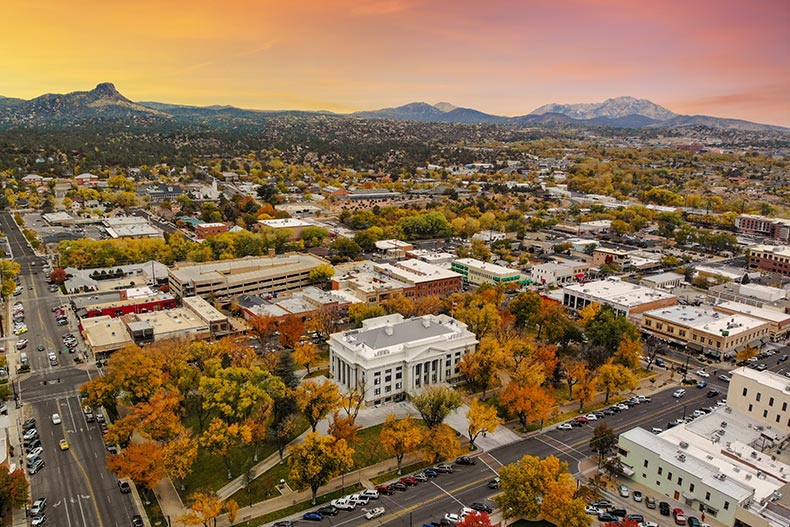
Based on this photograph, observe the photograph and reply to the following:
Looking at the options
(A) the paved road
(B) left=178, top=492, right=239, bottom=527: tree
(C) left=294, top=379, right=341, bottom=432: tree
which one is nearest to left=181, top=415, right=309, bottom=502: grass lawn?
(C) left=294, top=379, right=341, bottom=432: tree

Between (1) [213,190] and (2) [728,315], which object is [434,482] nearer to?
(2) [728,315]

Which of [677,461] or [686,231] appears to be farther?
[686,231]

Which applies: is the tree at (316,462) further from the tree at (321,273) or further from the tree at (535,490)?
the tree at (321,273)

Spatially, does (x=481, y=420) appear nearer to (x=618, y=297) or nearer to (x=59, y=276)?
(x=618, y=297)

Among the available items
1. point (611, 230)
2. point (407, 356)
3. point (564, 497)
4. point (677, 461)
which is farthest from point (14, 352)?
point (611, 230)

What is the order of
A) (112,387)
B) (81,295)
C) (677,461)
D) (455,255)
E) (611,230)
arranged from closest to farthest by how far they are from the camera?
(677,461) < (112,387) < (81,295) < (455,255) < (611,230)

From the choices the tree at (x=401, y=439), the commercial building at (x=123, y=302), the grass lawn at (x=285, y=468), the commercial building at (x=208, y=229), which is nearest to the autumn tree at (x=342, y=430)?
the grass lawn at (x=285, y=468)

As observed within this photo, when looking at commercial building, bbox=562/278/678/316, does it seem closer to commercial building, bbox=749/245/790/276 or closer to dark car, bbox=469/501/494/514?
commercial building, bbox=749/245/790/276

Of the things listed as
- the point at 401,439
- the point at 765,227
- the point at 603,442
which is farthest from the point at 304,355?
the point at 765,227
